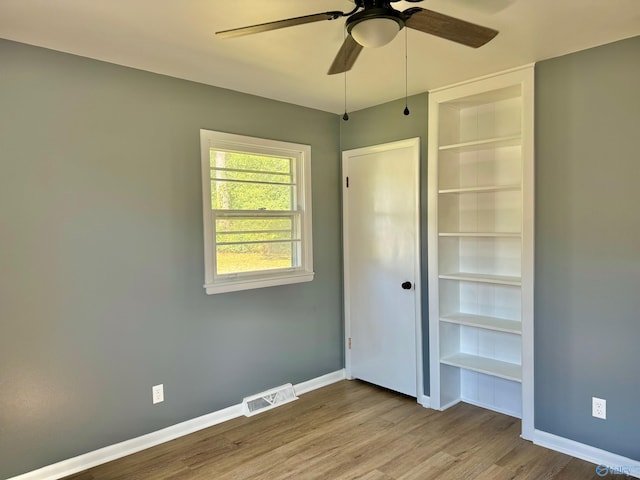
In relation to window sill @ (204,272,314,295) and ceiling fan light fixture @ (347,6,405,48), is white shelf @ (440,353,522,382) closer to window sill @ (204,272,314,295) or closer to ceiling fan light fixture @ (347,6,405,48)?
window sill @ (204,272,314,295)

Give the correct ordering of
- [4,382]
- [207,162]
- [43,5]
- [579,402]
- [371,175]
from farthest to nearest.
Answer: [371,175]
[207,162]
[579,402]
[4,382]
[43,5]

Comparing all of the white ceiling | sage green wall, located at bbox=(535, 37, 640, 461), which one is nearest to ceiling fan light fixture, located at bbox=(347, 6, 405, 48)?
the white ceiling

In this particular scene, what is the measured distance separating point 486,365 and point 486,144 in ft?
5.38

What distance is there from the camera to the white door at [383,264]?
3566 mm

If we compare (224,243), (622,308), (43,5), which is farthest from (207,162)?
(622,308)

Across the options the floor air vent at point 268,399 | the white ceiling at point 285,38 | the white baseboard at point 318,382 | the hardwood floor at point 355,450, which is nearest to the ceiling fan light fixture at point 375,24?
the white ceiling at point 285,38

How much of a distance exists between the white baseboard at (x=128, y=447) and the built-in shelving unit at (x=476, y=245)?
1.67 m

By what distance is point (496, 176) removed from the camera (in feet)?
10.8

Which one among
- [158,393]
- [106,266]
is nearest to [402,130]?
[106,266]

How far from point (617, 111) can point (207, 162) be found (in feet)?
8.59

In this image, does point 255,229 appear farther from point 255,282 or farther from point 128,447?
point 128,447

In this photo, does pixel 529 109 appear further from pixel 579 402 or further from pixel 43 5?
pixel 43 5

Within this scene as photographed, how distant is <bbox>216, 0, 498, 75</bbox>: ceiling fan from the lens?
1549mm

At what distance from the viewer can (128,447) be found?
2801mm
